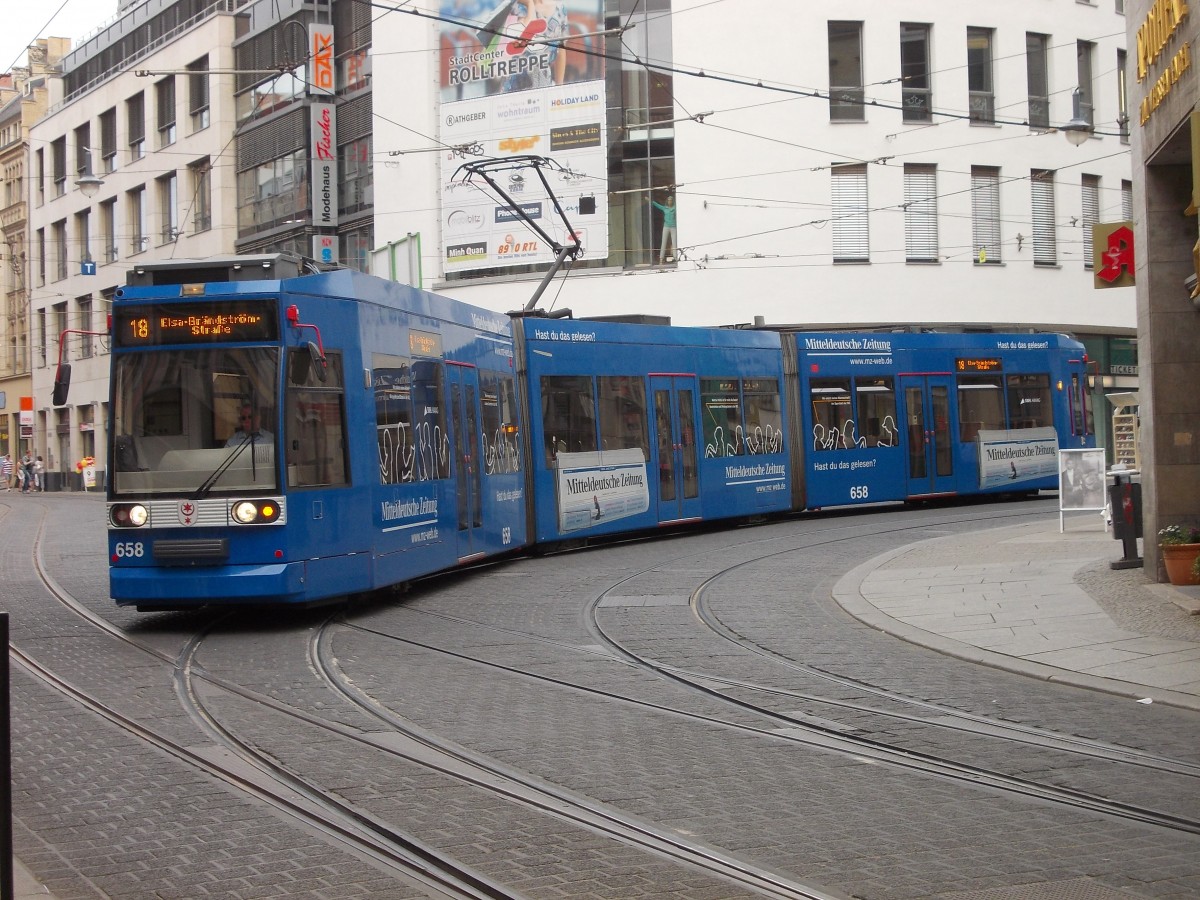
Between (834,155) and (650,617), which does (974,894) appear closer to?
(650,617)

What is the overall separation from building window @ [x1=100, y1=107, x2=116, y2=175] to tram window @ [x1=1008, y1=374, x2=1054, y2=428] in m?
45.1

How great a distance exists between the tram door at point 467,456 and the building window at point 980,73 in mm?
27608

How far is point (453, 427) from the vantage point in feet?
52.1

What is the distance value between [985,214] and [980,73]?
3.92 m

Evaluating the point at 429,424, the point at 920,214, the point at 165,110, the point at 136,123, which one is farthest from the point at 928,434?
the point at 136,123

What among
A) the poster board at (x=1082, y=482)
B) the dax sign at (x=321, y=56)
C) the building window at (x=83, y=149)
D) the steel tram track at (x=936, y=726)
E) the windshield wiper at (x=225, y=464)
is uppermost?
the building window at (x=83, y=149)

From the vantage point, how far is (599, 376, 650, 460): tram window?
21.2 m

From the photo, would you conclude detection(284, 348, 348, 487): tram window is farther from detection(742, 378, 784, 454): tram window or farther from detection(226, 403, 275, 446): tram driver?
detection(742, 378, 784, 454): tram window

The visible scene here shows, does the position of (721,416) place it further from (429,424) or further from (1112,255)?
(429,424)

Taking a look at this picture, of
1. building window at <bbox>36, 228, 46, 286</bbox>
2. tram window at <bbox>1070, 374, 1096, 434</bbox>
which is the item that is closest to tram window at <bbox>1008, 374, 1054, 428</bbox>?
tram window at <bbox>1070, 374, 1096, 434</bbox>

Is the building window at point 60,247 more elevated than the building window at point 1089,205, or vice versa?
the building window at point 60,247

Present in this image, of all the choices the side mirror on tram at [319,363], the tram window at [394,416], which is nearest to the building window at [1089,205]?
the tram window at [394,416]

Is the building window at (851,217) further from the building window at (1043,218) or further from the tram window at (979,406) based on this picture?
the tram window at (979,406)

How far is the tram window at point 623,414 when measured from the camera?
21203 mm
